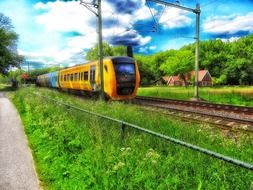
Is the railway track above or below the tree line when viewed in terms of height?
below

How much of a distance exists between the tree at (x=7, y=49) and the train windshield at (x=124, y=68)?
152ft

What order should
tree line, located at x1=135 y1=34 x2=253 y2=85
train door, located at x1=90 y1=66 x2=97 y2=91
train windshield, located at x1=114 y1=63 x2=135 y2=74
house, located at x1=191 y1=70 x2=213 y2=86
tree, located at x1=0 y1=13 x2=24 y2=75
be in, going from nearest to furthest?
train windshield, located at x1=114 y1=63 x2=135 y2=74, train door, located at x1=90 y1=66 x2=97 y2=91, tree, located at x1=0 y1=13 x2=24 y2=75, tree line, located at x1=135 y1=34 x2=253 y2=85, house, located at x1=191 y1=70 x2=213 y2=86

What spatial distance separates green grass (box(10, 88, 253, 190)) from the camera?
169 inches

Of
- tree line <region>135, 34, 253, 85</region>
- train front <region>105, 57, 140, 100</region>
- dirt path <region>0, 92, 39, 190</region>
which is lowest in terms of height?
dirt path <region>0, 92, 39, 190</region>

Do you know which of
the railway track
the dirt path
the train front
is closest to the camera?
the dirt path

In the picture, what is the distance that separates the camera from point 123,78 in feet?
62.8

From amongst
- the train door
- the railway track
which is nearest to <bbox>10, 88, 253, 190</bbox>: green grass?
the railway track

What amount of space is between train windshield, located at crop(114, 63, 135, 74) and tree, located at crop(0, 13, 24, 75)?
46.3 m

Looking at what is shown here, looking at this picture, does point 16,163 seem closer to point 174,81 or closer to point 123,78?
point 123,78

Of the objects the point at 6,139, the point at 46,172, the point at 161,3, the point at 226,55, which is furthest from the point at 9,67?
the point at 226,55

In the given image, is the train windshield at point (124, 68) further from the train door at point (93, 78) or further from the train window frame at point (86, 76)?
the train window frame at point (86, 76)

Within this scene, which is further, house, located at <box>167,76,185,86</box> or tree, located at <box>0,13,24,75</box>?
house, located at <box>167,76,185,86</box>

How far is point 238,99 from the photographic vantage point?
75.3 feet

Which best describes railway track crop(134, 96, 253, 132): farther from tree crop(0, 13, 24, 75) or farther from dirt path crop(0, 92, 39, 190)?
tree crop(0, 13, 24, 75)
